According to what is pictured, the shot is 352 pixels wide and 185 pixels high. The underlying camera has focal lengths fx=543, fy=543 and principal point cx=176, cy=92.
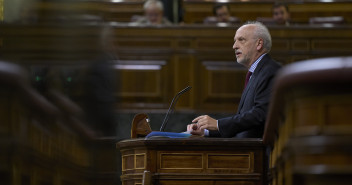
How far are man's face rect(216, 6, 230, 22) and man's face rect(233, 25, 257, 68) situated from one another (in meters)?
3.59

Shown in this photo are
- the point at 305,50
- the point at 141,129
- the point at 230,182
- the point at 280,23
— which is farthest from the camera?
the point at 280,23

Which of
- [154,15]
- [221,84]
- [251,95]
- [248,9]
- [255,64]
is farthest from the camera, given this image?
[248,9]

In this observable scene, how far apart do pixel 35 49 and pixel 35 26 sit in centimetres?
2

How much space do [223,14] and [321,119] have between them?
21.3ft

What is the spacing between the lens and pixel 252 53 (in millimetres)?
3982

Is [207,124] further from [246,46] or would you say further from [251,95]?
[246,46]

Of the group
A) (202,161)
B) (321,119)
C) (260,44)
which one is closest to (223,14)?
(260,44)

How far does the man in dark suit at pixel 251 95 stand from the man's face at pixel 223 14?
11.8ft

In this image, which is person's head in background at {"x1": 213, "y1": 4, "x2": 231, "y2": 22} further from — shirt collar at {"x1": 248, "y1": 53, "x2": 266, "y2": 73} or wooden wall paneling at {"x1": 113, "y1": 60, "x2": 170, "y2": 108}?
shirt collar at {"x1": 248, "y1": 53, "x2": 266, "y2": 73}

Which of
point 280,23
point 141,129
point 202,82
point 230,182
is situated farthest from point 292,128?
point 280,23

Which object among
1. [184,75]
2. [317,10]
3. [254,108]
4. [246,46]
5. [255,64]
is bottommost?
[254,108]

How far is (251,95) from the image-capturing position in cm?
370

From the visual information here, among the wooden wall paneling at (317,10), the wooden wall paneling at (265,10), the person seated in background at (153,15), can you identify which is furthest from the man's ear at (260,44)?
the wooden wall paneling at (317,10)

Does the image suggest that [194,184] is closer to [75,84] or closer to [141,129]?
[141,129]
